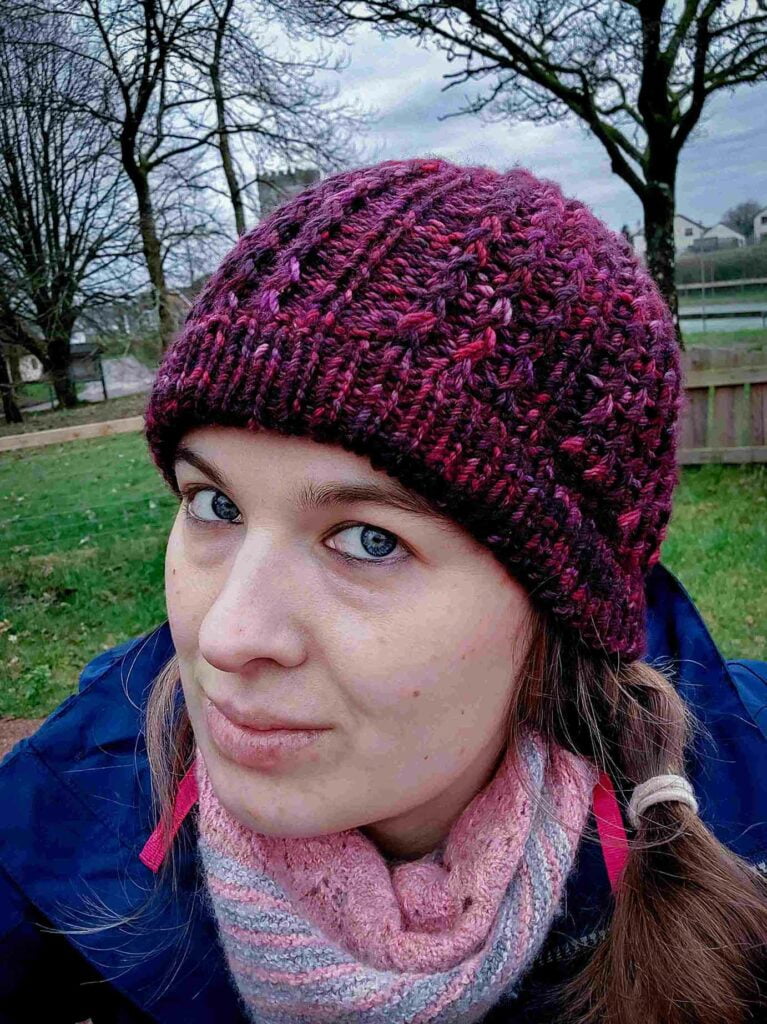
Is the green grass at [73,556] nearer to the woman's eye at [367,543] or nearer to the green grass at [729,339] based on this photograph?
the woman's eye at [367,543]

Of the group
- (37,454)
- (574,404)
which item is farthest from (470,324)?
(37,454)

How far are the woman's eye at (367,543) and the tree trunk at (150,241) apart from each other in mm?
4772

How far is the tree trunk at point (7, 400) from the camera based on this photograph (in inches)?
199

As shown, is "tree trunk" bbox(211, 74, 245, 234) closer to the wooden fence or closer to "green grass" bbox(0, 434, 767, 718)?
"green grass" bbox(0, 434, 767, 718)

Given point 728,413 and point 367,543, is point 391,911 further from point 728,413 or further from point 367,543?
point 728,413

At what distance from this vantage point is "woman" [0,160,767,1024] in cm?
115

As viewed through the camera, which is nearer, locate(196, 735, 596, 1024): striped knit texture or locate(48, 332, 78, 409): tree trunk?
locate(196, 735, 596, 1024): striped knit texture

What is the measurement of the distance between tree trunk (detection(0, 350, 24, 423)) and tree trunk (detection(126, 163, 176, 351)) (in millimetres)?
1045

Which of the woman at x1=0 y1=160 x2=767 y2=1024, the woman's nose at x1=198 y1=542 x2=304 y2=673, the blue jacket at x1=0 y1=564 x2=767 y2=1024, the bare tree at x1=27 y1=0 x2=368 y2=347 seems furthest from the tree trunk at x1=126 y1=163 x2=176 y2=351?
the woman's nose at x1=198 y1=542 x2=304 y2=673

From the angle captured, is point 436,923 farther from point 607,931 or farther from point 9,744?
point 9,744

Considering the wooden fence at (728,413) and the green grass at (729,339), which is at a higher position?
the green grass at (729,339)

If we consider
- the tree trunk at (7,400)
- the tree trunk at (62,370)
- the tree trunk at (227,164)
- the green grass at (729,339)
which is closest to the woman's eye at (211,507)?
the tree trunk at (7,400)

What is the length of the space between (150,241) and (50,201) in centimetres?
70

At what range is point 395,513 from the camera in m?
1.16
